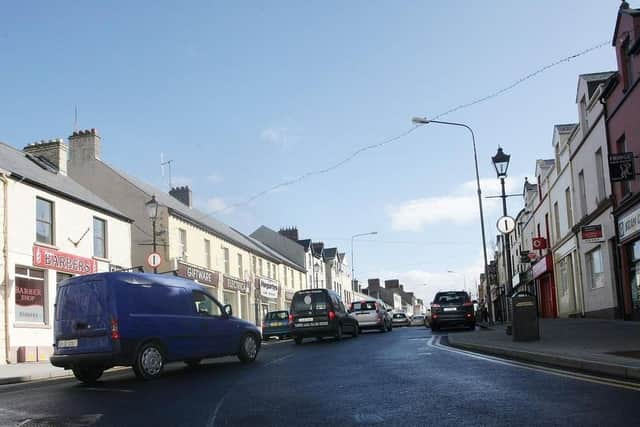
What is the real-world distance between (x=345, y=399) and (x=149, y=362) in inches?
211

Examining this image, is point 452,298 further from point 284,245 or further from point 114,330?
point 284,245

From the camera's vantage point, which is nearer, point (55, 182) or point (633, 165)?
point (633, 165)

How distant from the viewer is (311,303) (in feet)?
73.4

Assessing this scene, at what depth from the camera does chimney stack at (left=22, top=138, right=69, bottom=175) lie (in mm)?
28812

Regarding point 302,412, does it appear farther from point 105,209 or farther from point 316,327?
point 105,209

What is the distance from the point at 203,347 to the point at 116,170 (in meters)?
24.1

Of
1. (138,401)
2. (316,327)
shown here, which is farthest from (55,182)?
(138,401)

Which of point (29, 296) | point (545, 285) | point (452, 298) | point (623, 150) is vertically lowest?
point (452, 298)

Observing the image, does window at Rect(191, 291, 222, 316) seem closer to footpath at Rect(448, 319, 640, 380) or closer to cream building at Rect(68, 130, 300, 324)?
footpath at Rect(448, 319, 640, 380)

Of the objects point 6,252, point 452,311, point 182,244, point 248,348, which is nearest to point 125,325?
point 248,348

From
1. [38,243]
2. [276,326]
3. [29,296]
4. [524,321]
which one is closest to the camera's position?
[524,321]

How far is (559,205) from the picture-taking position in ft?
104

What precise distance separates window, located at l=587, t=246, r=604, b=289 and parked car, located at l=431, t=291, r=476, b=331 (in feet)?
16.0

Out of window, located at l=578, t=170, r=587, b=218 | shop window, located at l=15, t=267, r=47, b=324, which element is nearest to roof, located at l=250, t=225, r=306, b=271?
window, located at l=578, t=170, r=587, b=218
